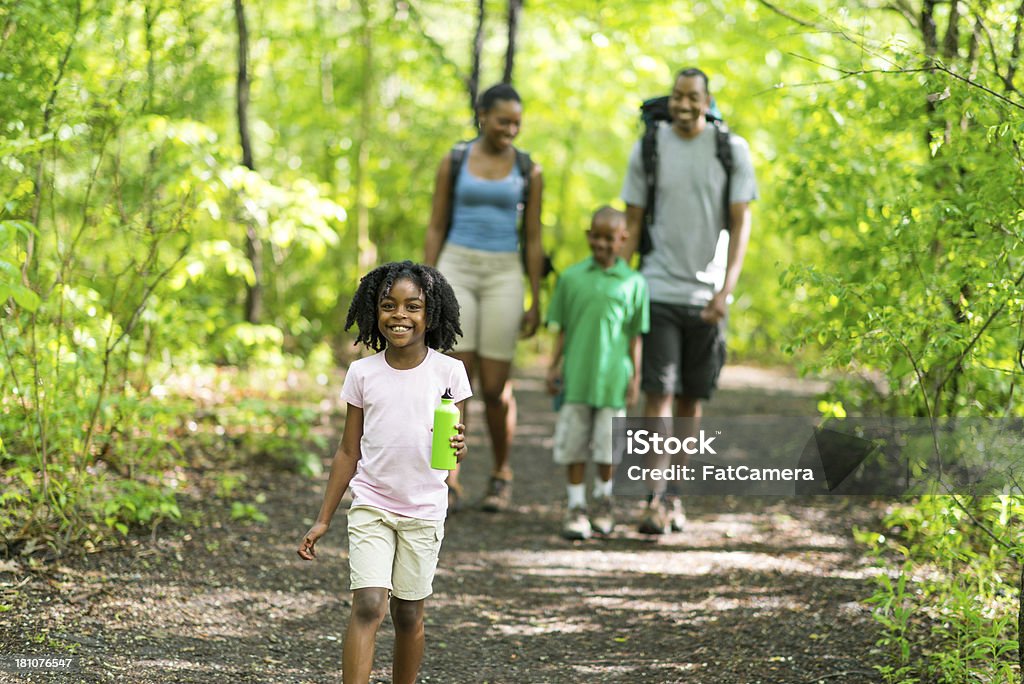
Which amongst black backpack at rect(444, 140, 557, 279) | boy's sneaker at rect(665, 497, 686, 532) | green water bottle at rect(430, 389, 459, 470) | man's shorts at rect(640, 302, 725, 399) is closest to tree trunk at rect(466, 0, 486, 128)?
black backpack at rect(444, 140, 557, 279)

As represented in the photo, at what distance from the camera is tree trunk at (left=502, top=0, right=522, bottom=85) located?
7152 millimetres

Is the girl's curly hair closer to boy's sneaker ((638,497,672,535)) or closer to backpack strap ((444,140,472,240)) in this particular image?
backpack strap ((444,140,472,240))

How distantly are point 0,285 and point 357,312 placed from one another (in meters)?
1.03

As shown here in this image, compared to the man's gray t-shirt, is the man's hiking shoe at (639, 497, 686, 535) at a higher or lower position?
lower

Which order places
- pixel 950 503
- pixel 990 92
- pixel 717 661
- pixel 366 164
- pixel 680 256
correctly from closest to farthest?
pixel 990 92 → pixel 950 503 → pixel 717 661 → pixel 680 256 → pixel 366 164

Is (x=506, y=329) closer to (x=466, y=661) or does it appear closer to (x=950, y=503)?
Result: (x=466, y=661)

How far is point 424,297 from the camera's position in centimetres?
323

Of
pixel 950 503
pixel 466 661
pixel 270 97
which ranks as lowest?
pixel 466 661

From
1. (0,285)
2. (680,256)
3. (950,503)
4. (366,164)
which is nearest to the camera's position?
(0,285)

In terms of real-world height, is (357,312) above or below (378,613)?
above

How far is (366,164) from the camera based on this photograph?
31.9 ft

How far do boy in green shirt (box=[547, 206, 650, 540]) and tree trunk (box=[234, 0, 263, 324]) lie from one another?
333 cm

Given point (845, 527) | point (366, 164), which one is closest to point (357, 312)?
point (845, 527)

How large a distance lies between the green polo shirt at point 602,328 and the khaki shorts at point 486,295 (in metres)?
0.33
